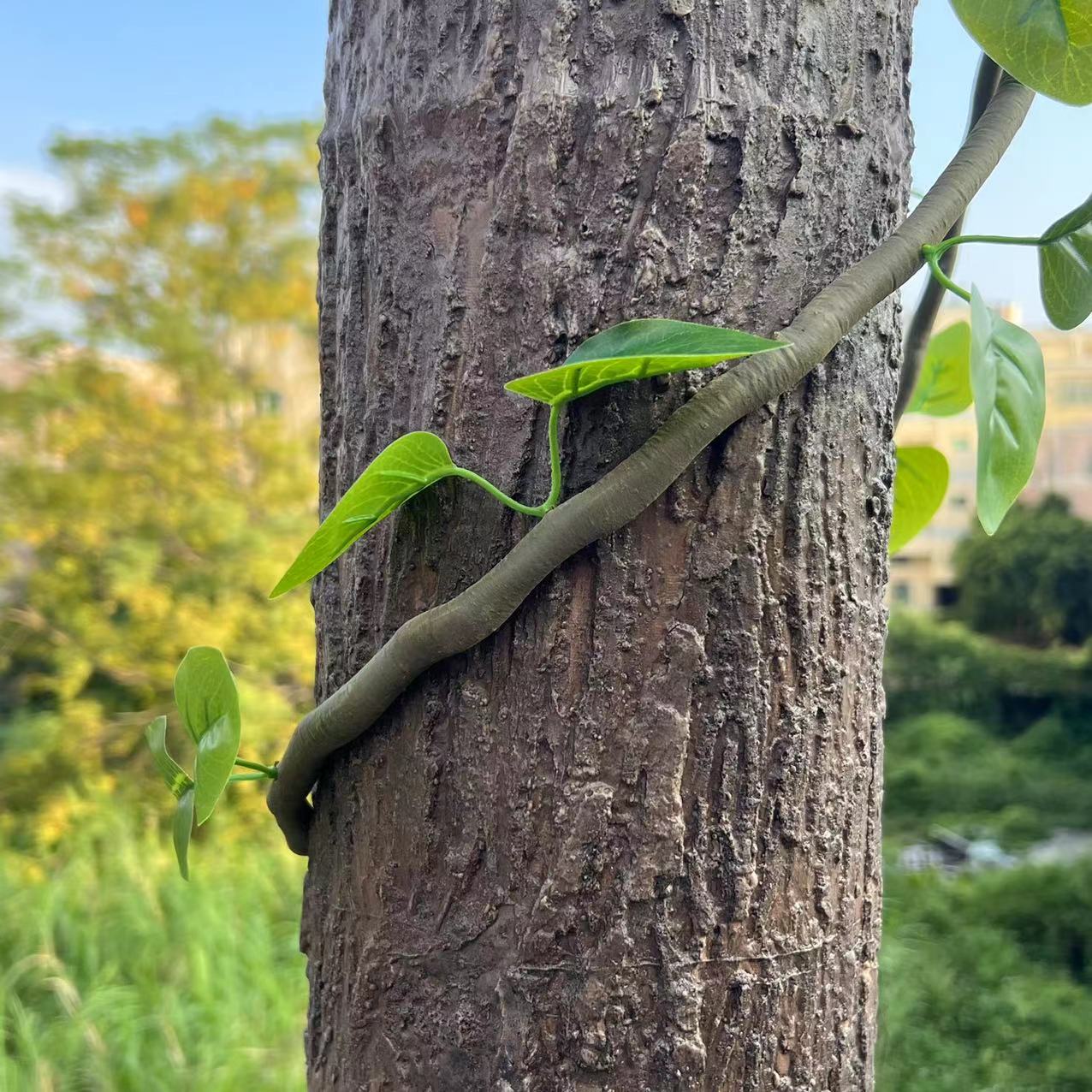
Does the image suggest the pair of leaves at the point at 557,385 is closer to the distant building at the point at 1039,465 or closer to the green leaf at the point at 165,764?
the green leaf at the point at 165,764

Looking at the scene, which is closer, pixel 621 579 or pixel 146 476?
pixel 621 579

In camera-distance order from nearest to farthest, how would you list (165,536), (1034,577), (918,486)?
(918,486) → (165,536) → (1034,577)

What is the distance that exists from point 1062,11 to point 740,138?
0.11 meters

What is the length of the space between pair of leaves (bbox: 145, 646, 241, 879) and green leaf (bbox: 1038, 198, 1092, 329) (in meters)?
0.34

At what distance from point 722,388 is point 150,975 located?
5.89 feet

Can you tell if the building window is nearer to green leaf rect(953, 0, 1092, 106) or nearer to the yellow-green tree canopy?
the yellow-green tree canopy

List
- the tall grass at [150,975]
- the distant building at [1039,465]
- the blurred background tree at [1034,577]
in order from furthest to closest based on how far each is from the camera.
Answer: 1. the blurred background tree at [1034,577]
2. the distant building at [1039,465]
3. the tall grass at [150,975]

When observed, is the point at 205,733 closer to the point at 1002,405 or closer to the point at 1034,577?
the point at 1002,405

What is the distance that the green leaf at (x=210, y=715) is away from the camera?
1.32 ft

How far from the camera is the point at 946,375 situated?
0.60 m

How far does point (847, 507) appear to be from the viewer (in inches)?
15.0

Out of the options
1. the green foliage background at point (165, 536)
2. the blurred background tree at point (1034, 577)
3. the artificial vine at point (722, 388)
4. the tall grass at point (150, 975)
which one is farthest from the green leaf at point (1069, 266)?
the blurred background tree at point (1034, 577)

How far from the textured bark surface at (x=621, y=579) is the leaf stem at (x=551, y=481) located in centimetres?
1

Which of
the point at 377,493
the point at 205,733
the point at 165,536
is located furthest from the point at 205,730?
the point at 165,536
